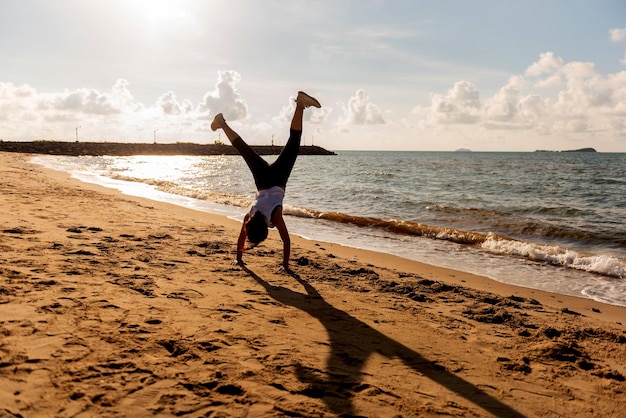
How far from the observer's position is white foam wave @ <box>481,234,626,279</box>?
830 centimetres

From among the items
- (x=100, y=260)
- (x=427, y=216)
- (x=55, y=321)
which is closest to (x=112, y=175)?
(x=427, y=216)

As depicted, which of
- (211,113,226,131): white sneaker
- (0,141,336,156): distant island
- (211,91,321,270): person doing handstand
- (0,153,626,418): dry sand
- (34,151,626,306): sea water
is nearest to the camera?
(0,153,626,418): dry sand

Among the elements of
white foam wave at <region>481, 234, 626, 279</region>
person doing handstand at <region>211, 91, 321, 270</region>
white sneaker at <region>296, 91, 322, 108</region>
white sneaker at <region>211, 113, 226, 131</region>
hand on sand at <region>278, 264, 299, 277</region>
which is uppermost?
white sneaker at <region>296, 91, 322, 108</region>

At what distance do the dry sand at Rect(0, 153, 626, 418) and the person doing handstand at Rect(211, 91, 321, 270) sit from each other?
704 mm

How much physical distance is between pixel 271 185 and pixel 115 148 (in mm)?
97515

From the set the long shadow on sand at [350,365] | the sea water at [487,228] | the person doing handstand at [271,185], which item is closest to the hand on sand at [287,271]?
the person doing handstand at [271,185]

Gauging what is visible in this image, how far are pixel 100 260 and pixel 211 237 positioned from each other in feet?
9.51

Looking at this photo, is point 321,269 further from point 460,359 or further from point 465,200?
point 465,200

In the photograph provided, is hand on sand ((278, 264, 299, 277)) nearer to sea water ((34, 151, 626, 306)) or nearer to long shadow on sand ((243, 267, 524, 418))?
long shadow on sand ((243, 267, 524, 418))

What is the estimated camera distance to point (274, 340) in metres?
3.78

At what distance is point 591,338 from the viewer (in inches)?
180

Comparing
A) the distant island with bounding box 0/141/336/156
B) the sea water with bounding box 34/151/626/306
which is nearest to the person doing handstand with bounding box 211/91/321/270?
the sea water with bounding box 34/151/626/306

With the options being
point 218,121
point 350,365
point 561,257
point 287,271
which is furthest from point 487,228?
point 350,365

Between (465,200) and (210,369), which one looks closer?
(210,369)
